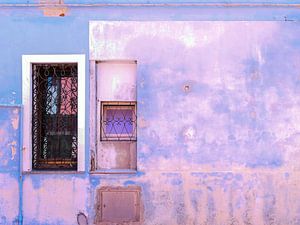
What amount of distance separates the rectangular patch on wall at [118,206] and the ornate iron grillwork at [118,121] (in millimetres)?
744

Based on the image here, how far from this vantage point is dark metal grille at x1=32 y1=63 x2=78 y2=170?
7633 mm

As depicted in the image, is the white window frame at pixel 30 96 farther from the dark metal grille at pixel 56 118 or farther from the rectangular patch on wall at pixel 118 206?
the rectangular patch on wall at pixel 118 206

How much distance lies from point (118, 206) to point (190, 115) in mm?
1610

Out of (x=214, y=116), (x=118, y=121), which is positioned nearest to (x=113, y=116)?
(x=118, y=121)

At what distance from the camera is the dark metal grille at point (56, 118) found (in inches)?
301

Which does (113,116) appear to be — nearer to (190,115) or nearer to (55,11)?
(190,115)

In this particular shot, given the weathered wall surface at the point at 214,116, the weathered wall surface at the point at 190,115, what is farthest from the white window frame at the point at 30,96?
the weathered wall surface at the point at 214,116

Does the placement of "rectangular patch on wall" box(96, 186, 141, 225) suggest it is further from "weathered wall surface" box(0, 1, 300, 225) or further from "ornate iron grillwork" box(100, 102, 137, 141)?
"ornate iron grillwork" box(100, 102, 137, 141)

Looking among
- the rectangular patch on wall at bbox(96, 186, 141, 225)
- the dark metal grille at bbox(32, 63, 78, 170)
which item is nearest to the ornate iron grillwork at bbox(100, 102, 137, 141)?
the dark metal grille at bbox(32, 63, 78, 170)

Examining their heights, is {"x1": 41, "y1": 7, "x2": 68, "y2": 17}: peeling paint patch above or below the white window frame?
above

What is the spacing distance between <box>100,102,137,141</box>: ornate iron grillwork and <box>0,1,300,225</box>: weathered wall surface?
0.27 metres

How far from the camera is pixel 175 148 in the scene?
7.45 metres

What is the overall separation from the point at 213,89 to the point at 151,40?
43.1 inches

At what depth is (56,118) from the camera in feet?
25.1
